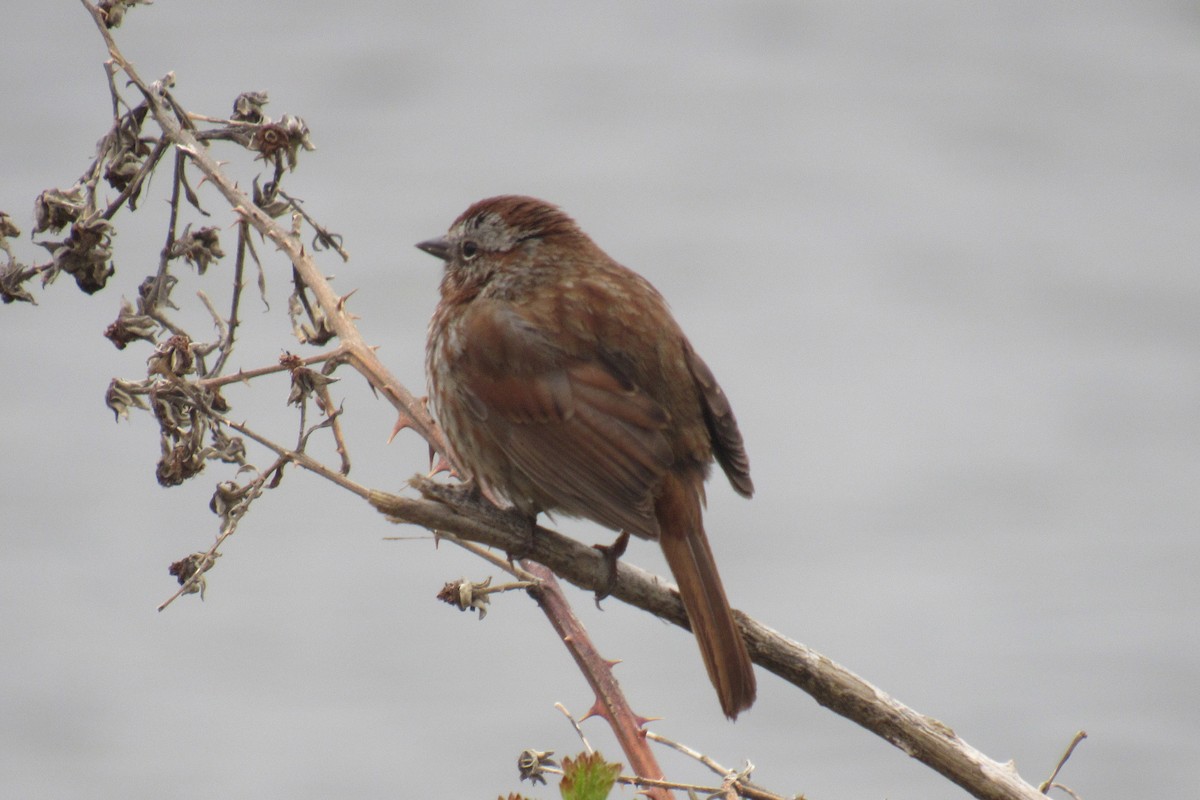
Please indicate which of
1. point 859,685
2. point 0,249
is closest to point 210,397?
point 0,249

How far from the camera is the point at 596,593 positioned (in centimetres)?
320

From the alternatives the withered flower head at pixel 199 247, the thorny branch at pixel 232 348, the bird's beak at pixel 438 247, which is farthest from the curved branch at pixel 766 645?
the bird's beak at pixel 438 247

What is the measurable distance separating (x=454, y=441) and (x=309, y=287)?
1.03m

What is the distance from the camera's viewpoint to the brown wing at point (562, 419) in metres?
3.78

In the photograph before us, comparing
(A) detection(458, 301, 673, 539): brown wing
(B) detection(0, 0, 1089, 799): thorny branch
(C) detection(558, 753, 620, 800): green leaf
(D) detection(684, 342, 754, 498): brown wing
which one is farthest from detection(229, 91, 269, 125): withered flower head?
(C) detection(558, 753, 620, 800): green leaf

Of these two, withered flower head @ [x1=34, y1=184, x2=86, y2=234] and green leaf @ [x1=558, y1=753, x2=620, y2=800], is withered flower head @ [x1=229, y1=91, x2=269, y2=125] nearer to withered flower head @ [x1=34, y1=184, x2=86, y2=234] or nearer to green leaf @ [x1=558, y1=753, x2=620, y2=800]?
withered flower head @ [x1=34, y1=184, x2=86, y2=234]

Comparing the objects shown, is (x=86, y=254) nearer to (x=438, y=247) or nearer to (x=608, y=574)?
(x=608, y=574)

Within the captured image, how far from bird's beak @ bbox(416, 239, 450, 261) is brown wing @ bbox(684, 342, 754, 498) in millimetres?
1041

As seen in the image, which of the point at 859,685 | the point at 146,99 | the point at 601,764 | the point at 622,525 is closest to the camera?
the point at 601,764

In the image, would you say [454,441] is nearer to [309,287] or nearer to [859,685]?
[309,287]

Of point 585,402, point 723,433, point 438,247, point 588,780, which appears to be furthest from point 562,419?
point 588,780

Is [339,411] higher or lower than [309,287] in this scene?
lower

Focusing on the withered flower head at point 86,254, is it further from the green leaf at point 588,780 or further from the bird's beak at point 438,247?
the green leaf at point 588,780

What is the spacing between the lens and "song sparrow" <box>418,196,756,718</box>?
3.77 metres
